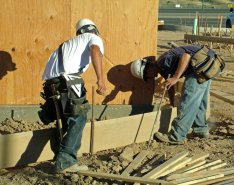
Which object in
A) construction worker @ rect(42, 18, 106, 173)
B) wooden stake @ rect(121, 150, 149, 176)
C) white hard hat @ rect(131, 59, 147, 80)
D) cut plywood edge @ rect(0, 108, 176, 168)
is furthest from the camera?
white hard hat @ rect(131, 59, 147, 80)

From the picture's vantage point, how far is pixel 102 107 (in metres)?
8.11

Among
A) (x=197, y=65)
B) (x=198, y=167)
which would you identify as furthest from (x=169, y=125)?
(x=198, y=167)

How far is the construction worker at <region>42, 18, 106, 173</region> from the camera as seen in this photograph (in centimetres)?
538

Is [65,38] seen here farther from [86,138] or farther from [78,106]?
[78,106]

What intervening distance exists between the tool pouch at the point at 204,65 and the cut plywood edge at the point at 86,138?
0.86 meters

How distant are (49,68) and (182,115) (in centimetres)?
228

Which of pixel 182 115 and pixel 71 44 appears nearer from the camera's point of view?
pixel 71 44

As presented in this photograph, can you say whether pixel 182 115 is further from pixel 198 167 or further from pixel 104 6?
pixel 104 6

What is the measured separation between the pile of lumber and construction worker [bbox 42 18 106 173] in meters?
0.30

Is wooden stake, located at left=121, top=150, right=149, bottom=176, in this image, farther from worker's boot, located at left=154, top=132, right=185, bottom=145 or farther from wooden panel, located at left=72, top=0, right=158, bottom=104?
wooden panel, located at left=72, top=0, right=158, bottom=104

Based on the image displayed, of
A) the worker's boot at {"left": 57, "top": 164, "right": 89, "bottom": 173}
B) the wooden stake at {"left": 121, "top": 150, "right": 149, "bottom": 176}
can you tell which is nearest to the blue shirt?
the wooden stake at {"left": 121, "top": 150, "right": 149, "bottom": 176}

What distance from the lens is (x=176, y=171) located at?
5492mm

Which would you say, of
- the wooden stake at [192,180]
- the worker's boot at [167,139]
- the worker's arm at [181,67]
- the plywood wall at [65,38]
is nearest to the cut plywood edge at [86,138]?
the worker's boot at [167,139]

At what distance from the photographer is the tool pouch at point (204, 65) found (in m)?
6.83
